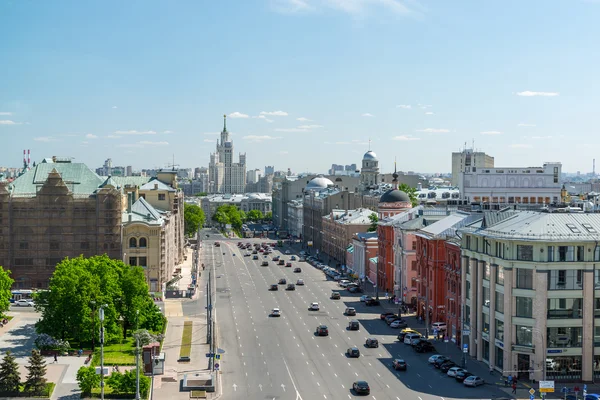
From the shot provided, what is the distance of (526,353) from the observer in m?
72.8

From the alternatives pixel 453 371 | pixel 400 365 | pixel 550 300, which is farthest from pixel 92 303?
pixel 550 300

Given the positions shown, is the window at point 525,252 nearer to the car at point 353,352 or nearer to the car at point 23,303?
the car at point 353,352

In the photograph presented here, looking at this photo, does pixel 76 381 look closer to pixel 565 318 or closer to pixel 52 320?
pixel 52 320

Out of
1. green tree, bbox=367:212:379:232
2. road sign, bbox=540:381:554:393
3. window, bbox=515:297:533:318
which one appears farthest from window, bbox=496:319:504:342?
green tree, bbox=367:212:379:232

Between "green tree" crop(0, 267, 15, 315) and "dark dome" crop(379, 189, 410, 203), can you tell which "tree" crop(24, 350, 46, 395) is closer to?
"green tree" crop(0, 267, 15, 315)

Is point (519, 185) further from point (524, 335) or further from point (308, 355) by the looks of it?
point (524, 335)

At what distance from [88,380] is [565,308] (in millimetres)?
42893

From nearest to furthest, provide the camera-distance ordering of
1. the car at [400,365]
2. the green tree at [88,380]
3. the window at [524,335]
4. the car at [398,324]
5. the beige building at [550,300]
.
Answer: the green tree at [88,380]
the beige building at [550,300]
the window at [524,335]
the car at [400,365]
the car at [398,324]

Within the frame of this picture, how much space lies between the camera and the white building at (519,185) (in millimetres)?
174000

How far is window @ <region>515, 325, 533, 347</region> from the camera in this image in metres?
73.1

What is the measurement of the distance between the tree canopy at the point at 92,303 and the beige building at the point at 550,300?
135ft

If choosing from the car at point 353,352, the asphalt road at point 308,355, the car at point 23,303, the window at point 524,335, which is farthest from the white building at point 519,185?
the window at point 524,335

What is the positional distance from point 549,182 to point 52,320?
12055 centimetres

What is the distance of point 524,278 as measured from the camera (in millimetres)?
73812
